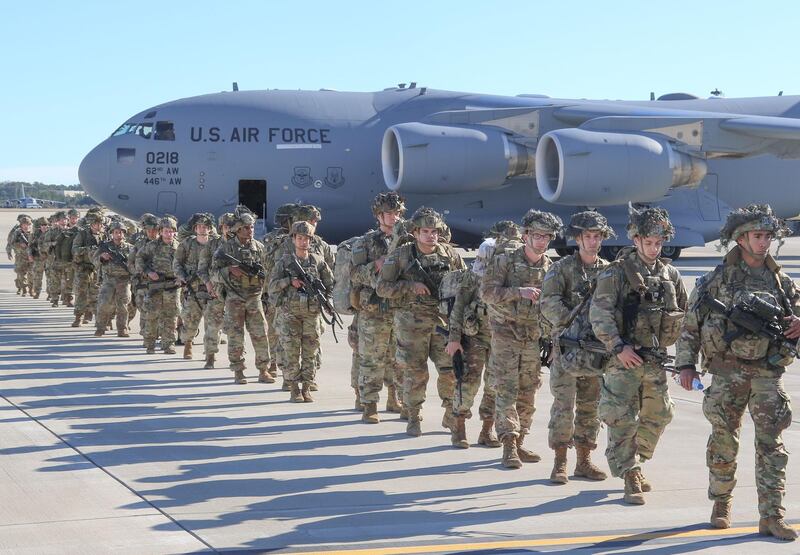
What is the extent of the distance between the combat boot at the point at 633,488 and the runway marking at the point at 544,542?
0.63 metres

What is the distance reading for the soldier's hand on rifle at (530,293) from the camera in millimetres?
8383

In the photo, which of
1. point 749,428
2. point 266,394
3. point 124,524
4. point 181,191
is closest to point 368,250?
point 266,394

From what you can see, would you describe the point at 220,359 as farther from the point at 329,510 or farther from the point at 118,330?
the point at 329,510

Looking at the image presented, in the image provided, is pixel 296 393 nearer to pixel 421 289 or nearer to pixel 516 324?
pixel 421 289

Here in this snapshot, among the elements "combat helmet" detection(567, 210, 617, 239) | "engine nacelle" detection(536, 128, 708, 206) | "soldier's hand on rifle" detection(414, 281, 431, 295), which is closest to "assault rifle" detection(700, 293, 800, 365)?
Result: "combat helmet" detection(567, 210, 617, 239)

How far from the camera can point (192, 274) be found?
14750 mm

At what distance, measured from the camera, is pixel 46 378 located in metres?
13.1

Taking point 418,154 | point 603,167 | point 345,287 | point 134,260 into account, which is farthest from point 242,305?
point 603,167

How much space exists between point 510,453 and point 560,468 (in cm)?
58

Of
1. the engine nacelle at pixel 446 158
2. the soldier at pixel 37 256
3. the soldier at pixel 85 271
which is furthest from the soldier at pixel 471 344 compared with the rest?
the engine nacelle at pixel 446 158

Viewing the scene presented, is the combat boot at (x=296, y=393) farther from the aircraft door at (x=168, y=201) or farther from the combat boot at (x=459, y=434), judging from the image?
the aircraft door at (x=168, y=201)

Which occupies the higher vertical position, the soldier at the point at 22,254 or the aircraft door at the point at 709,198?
the aircraft door at the point at 709,198

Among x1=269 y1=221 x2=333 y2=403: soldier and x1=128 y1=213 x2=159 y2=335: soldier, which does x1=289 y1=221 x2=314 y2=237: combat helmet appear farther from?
x1=128 y1=213 x2=159 y2=335: soldier

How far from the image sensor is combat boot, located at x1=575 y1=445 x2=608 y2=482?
8281 mm
